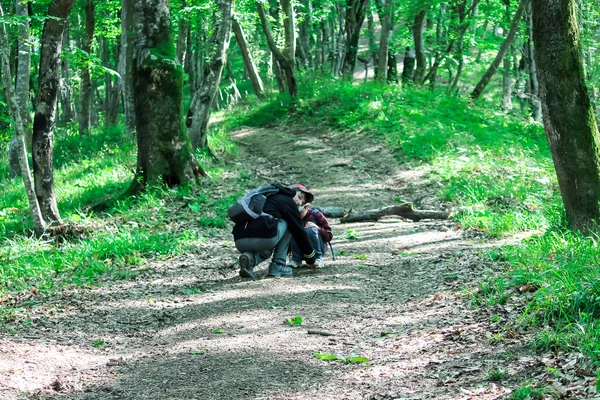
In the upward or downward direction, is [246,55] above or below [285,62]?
above

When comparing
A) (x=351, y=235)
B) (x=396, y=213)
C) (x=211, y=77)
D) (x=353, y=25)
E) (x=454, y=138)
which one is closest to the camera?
(x=351, y=235)

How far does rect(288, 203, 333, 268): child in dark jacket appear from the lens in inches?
351

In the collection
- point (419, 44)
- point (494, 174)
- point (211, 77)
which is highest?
point (419, 44)

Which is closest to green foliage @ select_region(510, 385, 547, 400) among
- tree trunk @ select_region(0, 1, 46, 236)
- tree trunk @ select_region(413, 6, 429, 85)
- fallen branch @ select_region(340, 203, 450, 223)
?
fallen branch @ select_region(340, 203, 450, 223)

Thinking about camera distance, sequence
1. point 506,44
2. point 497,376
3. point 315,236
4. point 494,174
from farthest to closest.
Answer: point 506,44 → point 494,174 → point 315,236 → point 497,376

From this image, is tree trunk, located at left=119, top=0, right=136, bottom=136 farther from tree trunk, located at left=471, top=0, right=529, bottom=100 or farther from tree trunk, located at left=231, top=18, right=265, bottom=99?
A: tree trunk, located at left=471, top=0, right=529, bottom=100

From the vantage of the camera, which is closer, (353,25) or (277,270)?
(277,270)

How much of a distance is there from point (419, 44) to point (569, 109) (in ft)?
63.0

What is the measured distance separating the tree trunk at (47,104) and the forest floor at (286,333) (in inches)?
133

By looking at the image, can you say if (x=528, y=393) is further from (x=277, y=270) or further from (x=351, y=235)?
(x=351, y=235)

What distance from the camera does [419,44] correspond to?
26.5 metres

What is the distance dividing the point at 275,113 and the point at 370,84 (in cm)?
373

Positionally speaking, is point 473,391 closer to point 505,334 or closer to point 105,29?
point 505,334

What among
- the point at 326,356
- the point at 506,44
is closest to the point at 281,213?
the point at 326,356
